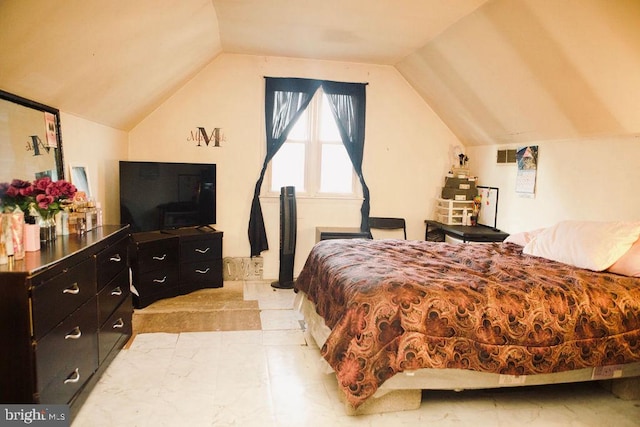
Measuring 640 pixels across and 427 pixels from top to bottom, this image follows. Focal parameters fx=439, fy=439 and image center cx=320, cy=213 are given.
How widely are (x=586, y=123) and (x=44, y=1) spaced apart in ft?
12.3

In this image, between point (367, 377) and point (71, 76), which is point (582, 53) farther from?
point (71, 76)

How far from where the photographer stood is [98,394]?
2.59 metres

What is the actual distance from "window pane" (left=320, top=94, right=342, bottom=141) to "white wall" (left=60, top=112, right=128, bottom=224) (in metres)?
2.24

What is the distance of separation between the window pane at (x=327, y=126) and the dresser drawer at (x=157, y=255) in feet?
7.11

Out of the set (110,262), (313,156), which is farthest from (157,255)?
(313,156)

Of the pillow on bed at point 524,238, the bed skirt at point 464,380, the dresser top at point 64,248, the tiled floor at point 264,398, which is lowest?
the tiled floor at point 264,398

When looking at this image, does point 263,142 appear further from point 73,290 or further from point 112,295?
point 73,290

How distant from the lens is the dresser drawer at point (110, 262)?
2.60 metres

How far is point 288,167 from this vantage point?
535cm

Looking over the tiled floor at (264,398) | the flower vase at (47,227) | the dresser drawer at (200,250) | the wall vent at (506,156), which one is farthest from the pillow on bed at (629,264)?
the dresser drawer at (200,250)

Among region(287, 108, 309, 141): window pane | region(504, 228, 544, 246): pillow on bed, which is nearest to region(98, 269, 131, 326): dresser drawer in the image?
region(287, 108, 309, 141): window pane

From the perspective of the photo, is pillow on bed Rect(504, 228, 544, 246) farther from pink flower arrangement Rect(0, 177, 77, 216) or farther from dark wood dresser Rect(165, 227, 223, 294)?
pink flower arrangement Rect(0, 177, 77, 216)

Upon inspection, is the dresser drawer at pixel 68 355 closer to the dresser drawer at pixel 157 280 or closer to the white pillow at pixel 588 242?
the dresser drawer at pixel 157 280

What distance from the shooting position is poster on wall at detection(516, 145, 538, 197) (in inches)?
168
